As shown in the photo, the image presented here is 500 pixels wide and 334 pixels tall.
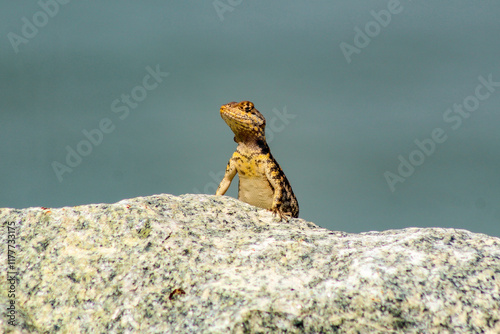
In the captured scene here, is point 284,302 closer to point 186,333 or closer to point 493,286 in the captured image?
point 186,333

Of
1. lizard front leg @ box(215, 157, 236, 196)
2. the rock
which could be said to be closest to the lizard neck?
lizard front leg @ box(215, 157, 236, 196)

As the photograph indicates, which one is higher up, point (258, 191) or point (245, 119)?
point (245, 119)

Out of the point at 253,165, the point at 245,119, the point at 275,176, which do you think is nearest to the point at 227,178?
the point at 253,165

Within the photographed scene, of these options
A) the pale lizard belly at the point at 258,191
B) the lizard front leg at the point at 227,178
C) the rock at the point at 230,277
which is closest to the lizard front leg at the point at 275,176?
the pale lizard belly at the point at 258,191

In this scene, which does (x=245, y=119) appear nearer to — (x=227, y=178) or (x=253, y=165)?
(x=253, y=165)

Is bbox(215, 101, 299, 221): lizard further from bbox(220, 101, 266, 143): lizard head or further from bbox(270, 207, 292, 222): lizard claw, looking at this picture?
bbox(270, 207, 292, 222): lizard claw

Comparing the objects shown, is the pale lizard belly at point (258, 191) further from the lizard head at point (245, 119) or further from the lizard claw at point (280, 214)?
the lizard claw at point (280, 214)
